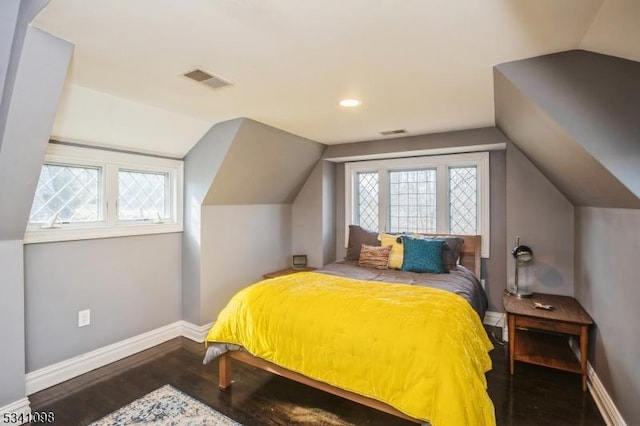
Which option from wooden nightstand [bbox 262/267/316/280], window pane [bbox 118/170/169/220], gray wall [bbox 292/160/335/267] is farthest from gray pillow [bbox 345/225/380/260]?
window pane [bbox 118/170/169/220]

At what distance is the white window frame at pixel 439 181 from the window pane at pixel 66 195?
2.83 m

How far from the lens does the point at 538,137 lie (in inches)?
Result: 88.4

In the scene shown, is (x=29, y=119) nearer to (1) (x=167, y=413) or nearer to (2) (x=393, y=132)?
(1) (x=167, y=413)

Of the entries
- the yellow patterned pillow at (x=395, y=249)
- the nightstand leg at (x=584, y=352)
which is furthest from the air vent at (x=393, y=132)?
the nightstand leg at (x=584, y=352)

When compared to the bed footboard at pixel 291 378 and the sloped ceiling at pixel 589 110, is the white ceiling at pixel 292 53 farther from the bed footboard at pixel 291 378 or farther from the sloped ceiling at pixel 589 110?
the bed footboard at pixel 291 378

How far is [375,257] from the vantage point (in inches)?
138

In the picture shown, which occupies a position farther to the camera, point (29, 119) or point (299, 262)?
point (299, 262)

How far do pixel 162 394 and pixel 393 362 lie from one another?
1.70 m

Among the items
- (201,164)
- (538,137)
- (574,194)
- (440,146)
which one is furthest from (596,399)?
(201,164)

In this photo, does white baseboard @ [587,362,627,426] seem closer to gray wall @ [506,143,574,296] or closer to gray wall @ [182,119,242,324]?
gray wall @ [506,143,574,296]

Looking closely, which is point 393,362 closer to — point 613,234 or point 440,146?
point 613,234

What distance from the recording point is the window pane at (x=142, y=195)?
9.97 ft

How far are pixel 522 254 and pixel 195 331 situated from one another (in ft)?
10.5

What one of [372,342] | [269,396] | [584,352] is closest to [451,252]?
[584,352]
